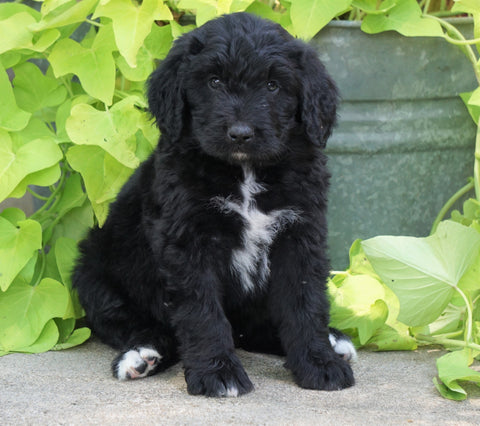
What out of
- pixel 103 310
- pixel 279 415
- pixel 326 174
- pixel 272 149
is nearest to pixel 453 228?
pixel 326 174

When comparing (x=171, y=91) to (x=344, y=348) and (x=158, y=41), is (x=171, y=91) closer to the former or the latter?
(x=158, y=41)

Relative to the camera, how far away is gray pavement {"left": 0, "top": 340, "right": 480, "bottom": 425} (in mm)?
2375

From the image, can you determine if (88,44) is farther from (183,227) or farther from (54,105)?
(183,227)

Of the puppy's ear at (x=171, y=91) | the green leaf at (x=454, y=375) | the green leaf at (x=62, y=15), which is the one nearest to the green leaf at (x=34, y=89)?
the green leaf at (x=62, y=15)

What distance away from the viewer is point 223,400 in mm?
2520

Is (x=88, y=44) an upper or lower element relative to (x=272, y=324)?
upper

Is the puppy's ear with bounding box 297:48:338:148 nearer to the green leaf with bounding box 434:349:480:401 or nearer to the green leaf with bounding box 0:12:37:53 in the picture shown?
the green leaf with bounding box 434:349:480:401

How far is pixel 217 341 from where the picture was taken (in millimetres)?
2617

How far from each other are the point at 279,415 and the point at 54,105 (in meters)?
1.82

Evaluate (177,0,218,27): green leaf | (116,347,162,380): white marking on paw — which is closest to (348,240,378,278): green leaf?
(116,347,162,380): white marking on paw

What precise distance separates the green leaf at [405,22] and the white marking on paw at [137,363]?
179 centimetres

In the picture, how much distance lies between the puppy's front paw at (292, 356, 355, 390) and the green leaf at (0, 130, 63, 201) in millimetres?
1337

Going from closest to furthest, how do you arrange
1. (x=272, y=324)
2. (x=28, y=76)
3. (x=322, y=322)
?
(x=322, y=322)
(x=272, y=324)
(x=28, y=76)

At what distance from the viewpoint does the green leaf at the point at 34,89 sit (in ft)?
11.3
